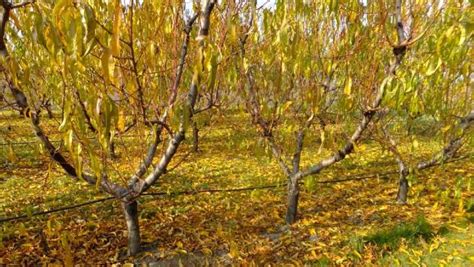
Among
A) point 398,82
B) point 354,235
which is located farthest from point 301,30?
point 354,235

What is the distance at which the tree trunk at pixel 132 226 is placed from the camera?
3.81 meters

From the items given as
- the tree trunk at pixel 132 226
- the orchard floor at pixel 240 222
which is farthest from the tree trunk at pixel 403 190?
the tree trunk at pixel 132 226

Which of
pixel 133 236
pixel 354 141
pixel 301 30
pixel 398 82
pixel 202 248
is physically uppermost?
pixel 301 30

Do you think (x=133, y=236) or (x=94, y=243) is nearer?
(x=133, y=236)

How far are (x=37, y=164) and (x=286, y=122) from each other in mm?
6461

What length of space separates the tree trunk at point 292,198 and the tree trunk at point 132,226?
78.3 inches

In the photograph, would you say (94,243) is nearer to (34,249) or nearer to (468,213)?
(34,249)

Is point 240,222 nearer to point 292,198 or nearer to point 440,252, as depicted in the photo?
point 292,198

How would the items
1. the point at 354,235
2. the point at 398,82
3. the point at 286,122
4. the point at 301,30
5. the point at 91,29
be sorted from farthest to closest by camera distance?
the point at 286,122 < the point at 354,235 < the point at 301,30 < the point at 398,82 < the point at 91,29

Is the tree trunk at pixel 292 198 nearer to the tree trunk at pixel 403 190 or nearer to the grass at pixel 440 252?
the grass at pixel 440 252

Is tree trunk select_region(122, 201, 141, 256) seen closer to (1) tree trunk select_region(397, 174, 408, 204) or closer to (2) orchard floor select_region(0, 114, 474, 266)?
(2) orchard floor select_region(0, 114, 474, 266)

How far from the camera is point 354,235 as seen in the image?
14.2 feet

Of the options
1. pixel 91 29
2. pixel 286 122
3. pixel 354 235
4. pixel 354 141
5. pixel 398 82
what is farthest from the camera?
pixel 286 122

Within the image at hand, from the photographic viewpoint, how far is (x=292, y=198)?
487cm
